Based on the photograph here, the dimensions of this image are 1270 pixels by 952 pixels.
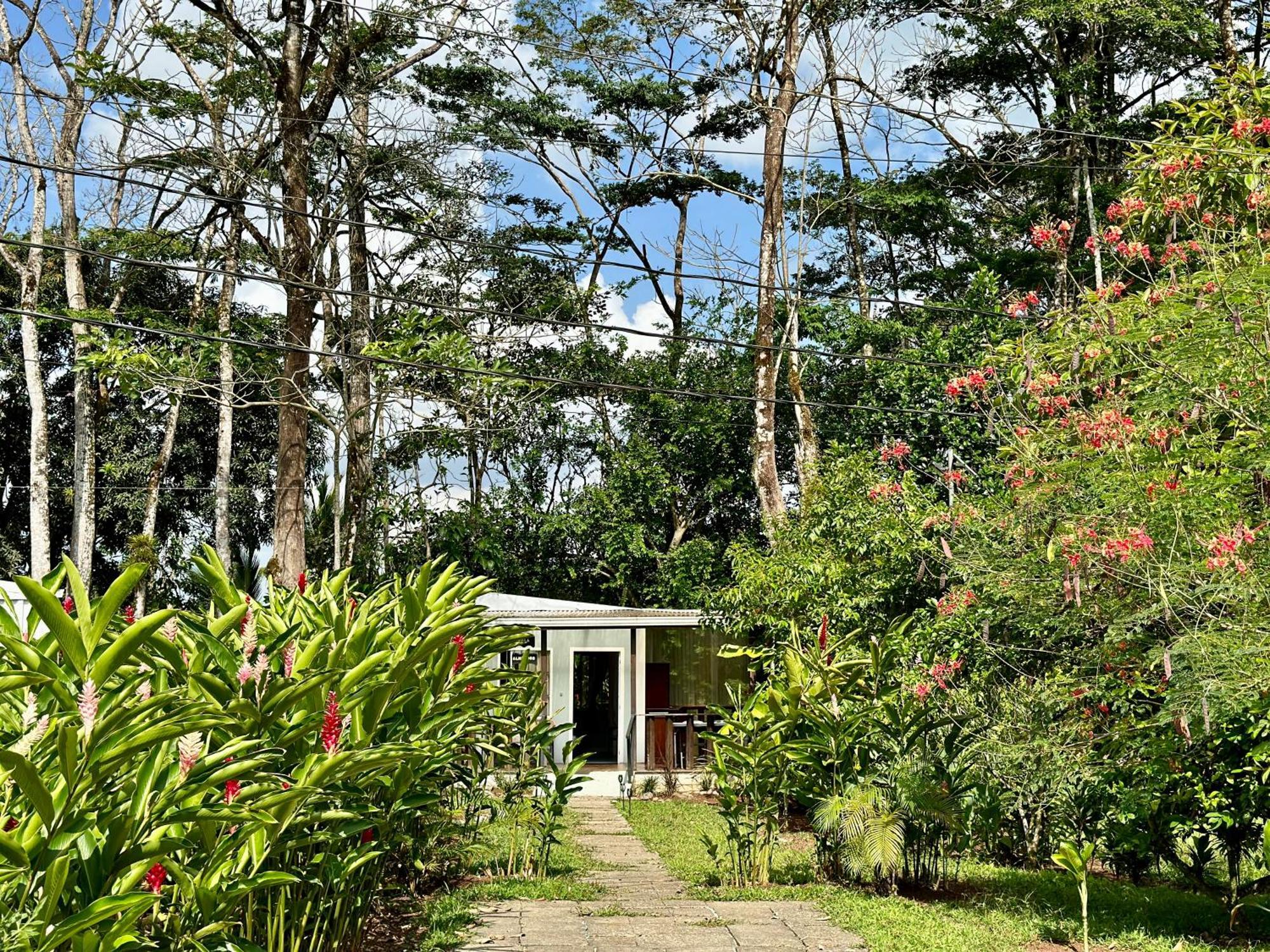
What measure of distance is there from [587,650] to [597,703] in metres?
1.46

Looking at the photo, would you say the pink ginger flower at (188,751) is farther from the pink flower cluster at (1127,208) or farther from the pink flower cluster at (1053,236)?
the pink flower cluster at (1053,236)

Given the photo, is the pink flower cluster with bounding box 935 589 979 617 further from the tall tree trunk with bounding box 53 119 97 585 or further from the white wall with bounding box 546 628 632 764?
the tall tree trunk with bounding box 53 119 97 585

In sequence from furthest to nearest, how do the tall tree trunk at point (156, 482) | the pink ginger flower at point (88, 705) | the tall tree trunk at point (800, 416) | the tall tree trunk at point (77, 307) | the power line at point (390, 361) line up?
the tall tree trunk at point (156, 482) < the tall tree trunk at point (77, 307) < the tall tree trunk at point (800, 416) < the power line at point (390, 361) < the pink ginger flower at point (88, 705)

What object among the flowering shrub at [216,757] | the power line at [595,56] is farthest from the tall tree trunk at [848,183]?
the flowering shrub at [216,757]

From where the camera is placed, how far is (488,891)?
7465 millimetres

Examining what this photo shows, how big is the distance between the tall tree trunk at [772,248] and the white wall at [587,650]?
2.88 m

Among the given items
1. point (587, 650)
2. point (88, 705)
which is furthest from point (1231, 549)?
point (587, 650)

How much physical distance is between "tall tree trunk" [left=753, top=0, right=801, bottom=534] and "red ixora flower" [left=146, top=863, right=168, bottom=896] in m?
14.3

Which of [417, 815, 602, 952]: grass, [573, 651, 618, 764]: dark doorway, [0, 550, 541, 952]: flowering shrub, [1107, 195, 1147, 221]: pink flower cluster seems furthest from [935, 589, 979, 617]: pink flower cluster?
[573, 651, 618, 764]: dark doorway

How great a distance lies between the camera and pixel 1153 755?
21.7 ft

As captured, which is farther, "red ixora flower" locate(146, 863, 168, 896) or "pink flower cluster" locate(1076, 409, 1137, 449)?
"pink flower cluster" locate(1076, 409, 1137, 449)

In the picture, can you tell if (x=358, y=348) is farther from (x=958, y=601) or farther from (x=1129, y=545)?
(x=1129, y=545)

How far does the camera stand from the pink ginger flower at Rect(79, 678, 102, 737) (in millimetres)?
2734

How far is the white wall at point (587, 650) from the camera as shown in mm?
16625
